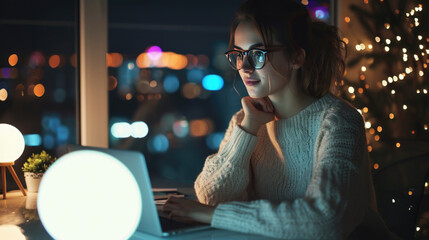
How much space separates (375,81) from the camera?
2.80m

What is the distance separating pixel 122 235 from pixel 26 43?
205 cm

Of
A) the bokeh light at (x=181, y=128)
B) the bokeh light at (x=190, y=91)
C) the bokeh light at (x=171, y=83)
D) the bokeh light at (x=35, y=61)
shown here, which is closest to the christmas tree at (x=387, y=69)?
the bokeh light at (x=35, y=61)

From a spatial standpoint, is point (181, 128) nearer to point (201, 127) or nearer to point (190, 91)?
point (201, 127)

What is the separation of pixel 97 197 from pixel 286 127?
79 cm

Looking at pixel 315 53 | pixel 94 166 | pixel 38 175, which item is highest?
pixel 315 53

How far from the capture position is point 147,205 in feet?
3.34

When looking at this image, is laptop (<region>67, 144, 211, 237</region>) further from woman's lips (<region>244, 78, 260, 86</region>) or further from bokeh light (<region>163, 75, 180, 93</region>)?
bokeh light (<region>163, 75, 180, 93</region>)

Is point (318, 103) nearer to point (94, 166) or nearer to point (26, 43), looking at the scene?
point (94, 166)

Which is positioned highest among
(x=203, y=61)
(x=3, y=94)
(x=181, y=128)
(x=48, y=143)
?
(x=3, y=94)

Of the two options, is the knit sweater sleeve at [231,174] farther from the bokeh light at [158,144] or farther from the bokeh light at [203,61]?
the bokeh light at [203,61]

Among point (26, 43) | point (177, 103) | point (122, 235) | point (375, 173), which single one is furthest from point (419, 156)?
point (177, 103)

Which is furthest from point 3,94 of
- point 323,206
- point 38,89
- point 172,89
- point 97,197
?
point 172,89

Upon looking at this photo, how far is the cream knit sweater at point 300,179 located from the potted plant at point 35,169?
0.73m

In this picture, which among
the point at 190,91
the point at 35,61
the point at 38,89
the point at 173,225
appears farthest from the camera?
the point at 190,91
